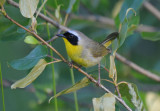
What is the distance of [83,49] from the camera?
1.56 metres

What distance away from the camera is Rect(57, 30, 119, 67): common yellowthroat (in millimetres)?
1486

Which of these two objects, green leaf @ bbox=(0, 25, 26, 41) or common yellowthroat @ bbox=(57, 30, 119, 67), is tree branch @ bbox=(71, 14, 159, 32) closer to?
common yellowthroat @ bbox=(57, 30, 119, 67)

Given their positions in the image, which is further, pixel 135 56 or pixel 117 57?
pixel 135 56

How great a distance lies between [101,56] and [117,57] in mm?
190

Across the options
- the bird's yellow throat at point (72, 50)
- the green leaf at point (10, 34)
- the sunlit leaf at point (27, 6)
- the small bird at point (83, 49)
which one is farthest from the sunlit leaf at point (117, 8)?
the sunlit leaf at point (27, 6)

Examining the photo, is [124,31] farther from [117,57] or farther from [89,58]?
[117,57]

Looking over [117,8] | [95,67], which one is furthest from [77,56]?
[117,8]

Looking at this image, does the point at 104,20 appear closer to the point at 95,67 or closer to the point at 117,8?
the point at 117,8

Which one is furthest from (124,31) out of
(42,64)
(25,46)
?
(25,46)

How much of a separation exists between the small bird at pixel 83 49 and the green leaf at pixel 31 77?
0.40m

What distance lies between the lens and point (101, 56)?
157 cm

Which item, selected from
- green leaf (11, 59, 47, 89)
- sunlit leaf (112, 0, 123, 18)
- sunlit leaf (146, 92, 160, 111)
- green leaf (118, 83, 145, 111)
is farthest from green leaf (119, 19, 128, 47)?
sunlit leaf (112, 0, 123, 18)

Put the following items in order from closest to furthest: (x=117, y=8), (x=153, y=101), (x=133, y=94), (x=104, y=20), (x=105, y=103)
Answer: (x=105, y=103)
(x=133, y=94)
(x=153, y=101)
(x=104, y=20)
(x=117, y=8)

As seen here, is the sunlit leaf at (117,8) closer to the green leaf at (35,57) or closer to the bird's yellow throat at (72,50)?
the bird's yellow throat at (72,50)
